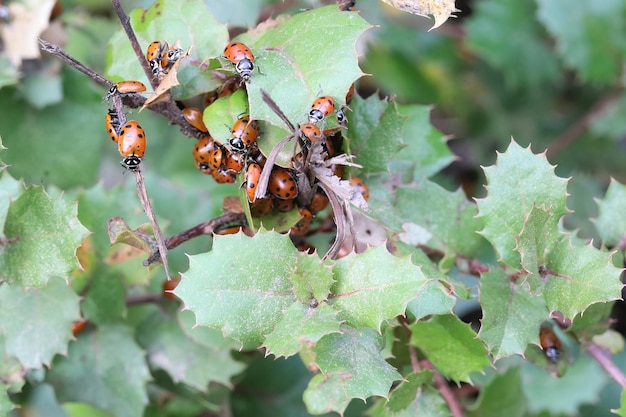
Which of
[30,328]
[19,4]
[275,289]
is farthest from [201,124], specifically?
[19,4]

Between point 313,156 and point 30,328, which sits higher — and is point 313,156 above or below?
above

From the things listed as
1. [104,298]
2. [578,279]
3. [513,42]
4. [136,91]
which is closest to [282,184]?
[136,91]

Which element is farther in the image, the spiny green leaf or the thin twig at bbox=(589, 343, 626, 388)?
the thin twig at bbox=(589, 343, 626, 388)

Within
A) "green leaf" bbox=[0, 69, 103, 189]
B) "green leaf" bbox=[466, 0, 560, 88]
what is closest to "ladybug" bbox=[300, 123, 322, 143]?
"green leaf" bbox=[0, 69, 103, 189]

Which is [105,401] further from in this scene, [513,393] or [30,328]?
[513,393]

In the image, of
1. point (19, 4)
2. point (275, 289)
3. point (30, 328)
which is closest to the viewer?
point (275, 289)

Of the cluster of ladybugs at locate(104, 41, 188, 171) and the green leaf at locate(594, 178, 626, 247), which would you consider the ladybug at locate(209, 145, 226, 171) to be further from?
the green leaf at locate(594, 178, 626, 247)

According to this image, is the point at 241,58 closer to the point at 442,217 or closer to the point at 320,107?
the point at 320,107
